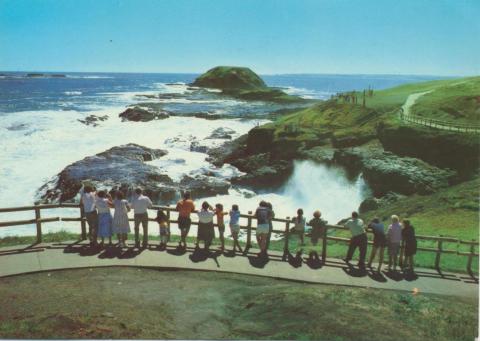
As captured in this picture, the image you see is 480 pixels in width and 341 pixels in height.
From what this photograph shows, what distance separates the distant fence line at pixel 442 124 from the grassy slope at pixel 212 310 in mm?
A: 15973

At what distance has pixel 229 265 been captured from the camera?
445 inches

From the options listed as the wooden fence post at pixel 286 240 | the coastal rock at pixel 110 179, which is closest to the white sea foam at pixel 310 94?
the coastal rock at pixel 110 179

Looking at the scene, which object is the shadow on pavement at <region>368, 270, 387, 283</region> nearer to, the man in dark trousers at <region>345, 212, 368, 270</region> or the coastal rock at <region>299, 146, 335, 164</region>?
the man in dark trousers at <region>345, 212, 368, 270</region>

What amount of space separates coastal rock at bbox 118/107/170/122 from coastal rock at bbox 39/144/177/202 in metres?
22.8

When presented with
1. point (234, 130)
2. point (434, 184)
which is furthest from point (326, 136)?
point (234, 130)

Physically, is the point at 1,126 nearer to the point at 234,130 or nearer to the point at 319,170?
the point at 234,130

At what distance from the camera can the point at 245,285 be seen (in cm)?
1027

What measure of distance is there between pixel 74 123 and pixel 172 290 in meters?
43.5

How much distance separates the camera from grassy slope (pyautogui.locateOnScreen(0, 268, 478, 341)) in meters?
8.40

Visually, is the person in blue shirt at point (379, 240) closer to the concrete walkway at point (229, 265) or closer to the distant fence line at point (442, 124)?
the concrete walkway at point (229, 265)

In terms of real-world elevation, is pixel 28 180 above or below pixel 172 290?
A: below

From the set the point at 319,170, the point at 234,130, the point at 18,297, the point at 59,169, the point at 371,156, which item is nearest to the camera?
the point at 18,297

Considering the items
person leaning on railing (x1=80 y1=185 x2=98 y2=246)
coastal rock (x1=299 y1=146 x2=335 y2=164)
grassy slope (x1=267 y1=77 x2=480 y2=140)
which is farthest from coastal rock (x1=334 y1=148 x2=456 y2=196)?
person leaning on railing (x1=80 y1=185 x2=98 y2=246)

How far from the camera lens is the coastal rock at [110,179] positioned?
25.3 m
